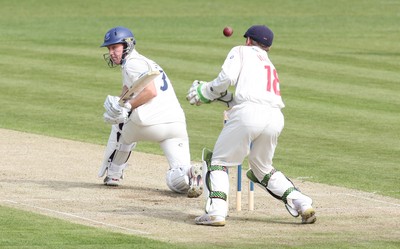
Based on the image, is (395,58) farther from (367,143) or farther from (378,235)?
(378,235)

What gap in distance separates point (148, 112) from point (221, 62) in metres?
11.3

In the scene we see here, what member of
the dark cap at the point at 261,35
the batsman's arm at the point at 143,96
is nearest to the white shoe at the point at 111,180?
the batsman's arm at the point at 143,96

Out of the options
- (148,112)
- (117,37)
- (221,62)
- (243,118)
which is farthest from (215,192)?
(221,62)

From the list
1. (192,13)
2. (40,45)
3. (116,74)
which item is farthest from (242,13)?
(116,74)

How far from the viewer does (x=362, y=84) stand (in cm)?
2095

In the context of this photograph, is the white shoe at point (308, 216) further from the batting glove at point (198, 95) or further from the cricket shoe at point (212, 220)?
the batting glove at point (198, 95)

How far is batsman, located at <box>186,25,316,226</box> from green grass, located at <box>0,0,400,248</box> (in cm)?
218

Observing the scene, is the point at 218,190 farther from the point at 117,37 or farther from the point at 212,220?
the point at 117,37

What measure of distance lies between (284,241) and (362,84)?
11475mm

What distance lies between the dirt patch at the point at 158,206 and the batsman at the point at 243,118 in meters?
0.21

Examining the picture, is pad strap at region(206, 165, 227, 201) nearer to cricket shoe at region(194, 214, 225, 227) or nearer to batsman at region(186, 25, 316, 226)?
batsman at region(186, 25, 316, 226)

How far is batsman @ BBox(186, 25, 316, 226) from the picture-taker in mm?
10469

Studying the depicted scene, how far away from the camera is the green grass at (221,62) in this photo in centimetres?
1551

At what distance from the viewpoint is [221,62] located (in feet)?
76.7
